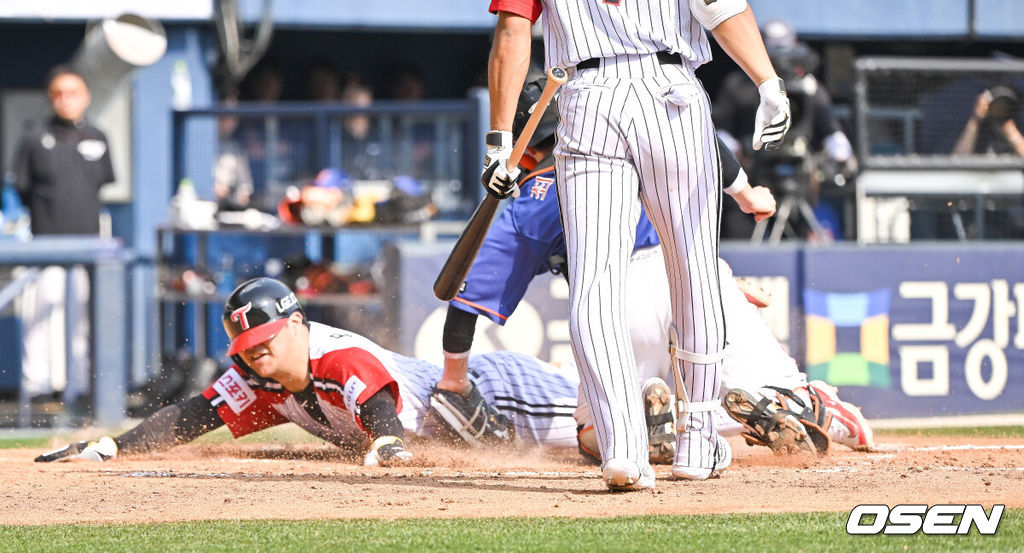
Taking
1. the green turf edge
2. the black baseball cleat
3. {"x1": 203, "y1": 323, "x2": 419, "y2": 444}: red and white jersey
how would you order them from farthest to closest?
the black baseball cleat, {"x1": 203, "y1": 323, "x2": 419, "y2": 444}: red and white jersey, the green turf edge

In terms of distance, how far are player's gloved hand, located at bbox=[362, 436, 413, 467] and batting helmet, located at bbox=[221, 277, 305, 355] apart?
603 mm

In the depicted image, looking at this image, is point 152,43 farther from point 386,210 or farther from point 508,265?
point 508,265

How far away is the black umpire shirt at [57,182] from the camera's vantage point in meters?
8.91

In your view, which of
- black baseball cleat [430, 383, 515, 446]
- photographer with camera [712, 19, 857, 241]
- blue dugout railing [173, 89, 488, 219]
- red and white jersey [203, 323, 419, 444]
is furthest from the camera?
blue dugout railing [173, 89, 488, 219]

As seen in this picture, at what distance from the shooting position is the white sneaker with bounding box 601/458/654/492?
Answer: 3.94m

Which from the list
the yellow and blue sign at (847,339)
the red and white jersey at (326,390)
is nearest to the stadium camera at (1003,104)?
the yellow and blue sign at (847,339)

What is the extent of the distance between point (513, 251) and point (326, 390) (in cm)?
92

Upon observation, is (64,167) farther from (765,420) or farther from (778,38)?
(765,420)

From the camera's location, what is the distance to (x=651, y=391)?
16.6 ft

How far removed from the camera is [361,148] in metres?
10.1

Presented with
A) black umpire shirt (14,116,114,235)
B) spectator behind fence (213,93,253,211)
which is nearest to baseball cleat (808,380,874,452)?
black umpire shirt (14,116,114,235)

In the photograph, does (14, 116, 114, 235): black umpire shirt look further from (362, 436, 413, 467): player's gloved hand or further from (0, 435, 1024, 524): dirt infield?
(362, 436, 413, 467): player's gloved hand

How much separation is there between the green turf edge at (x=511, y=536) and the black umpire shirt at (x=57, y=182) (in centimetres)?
548

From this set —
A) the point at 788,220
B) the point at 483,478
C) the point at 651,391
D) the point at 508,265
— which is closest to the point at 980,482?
the point at 651,391
